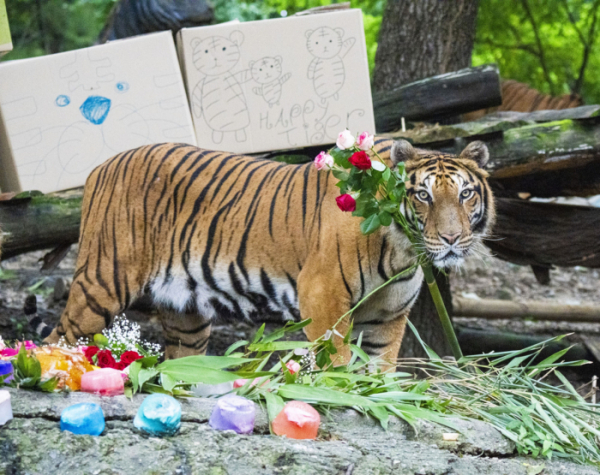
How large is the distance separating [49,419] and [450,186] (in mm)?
2038

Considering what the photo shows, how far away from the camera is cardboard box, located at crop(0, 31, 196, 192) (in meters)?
4.62

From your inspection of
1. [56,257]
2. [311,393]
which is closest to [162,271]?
[56,257]

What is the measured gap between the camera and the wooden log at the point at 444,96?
18.2 ft

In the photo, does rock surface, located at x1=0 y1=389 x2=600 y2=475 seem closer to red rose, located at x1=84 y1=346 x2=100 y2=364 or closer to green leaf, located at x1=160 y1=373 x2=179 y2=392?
green leaf, located at x1=160 y1=373 x2=179 y2=392

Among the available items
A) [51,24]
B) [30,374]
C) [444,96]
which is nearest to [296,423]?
[30,374]

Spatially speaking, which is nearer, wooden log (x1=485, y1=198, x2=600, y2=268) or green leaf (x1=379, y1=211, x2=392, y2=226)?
green leaf (x1=379, y1=211, x2=392, y2=226)

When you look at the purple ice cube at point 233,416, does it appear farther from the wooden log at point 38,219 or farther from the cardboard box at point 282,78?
the wooden log at point 38,219

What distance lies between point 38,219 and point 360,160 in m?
2.79

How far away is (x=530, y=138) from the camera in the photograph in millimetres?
5078

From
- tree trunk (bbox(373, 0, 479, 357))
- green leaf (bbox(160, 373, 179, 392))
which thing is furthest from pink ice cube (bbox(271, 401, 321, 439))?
tree trunk (bbox(373, 0, 479, 357))

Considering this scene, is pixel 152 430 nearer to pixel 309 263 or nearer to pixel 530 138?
pixel 309 263

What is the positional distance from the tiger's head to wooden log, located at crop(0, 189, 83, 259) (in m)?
2.48

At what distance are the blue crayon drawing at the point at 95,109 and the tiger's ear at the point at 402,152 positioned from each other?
7.18 ft

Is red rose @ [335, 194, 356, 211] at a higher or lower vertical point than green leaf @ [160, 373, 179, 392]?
higher
